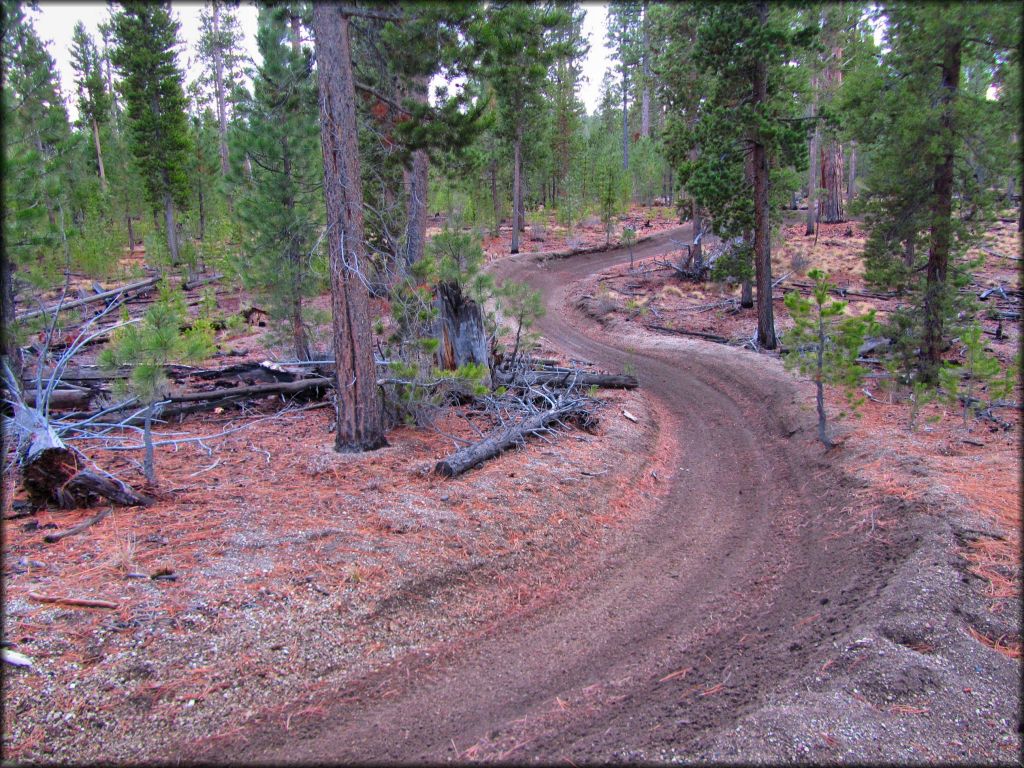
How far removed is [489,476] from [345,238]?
3360 mm

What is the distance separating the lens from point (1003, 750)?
3.27 metres

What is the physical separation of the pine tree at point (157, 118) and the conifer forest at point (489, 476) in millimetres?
19809

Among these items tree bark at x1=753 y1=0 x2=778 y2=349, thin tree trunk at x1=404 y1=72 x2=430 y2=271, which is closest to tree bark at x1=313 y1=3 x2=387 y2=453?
thin tree trunk at x1=404 y1=72 x2=430 y2=271

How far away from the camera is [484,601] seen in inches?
206

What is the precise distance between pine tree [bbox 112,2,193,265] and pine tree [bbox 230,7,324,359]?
19597 mm

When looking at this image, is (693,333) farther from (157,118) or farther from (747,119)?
(157,118)

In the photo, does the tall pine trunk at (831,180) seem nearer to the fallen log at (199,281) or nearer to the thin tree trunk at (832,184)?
the thin tree trunk at (832,184)

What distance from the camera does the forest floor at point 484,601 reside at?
3527mm

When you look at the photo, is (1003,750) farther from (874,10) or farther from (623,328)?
(623,328)

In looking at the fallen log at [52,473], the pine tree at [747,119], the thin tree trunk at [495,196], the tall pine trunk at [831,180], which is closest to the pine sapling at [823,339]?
the pine tree at [747,119]

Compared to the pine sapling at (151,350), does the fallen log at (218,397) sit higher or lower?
lower

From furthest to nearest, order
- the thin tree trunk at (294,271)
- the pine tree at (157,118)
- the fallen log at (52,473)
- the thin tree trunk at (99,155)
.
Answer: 1. the thin tree trunk at (99,155)
2. the pine tree at (157,118)
3. the thin tree trunk at (294,271)
4. the fallen log at (52,473)

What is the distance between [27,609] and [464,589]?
316 cm

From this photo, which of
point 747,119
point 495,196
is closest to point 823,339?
point 747,119
